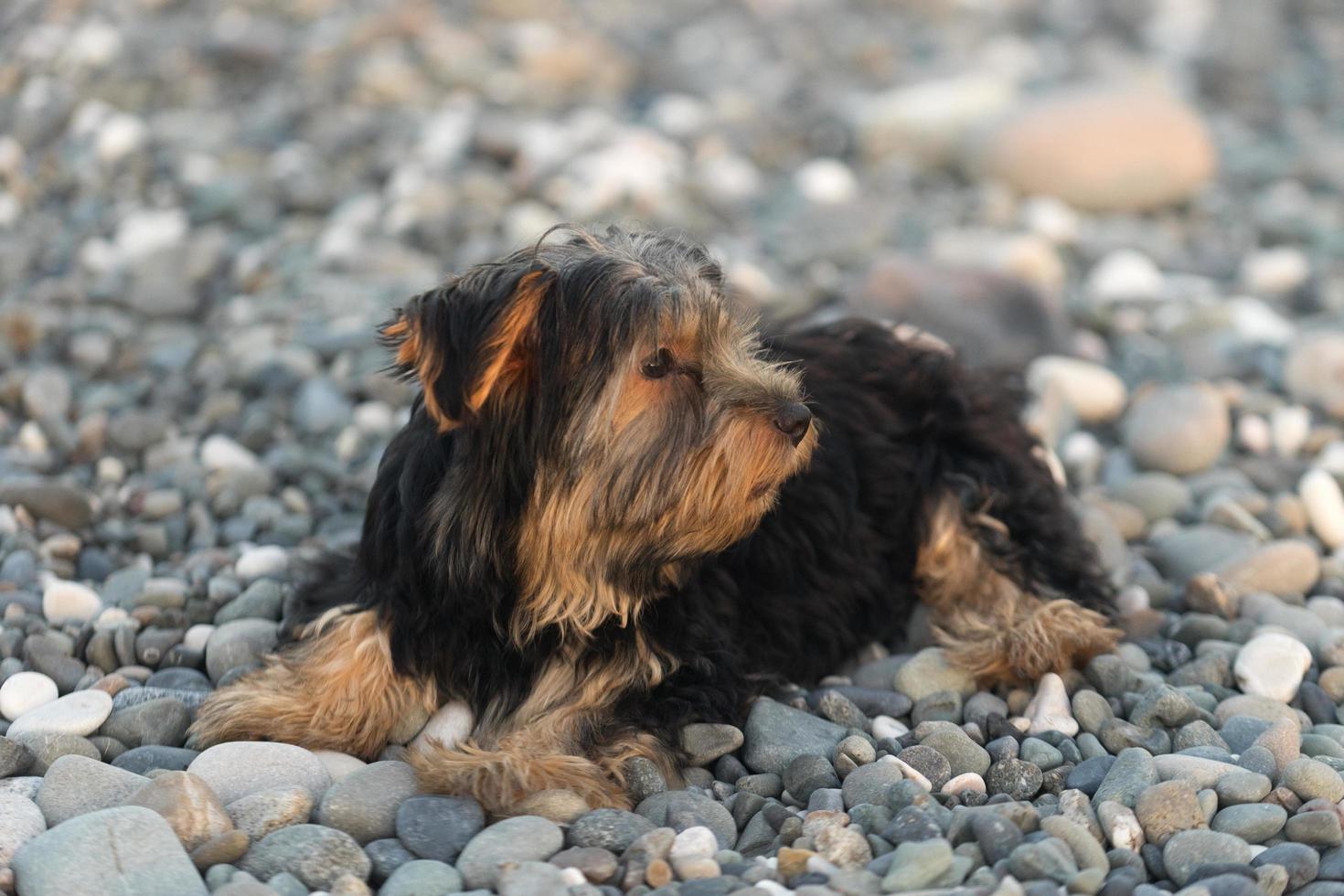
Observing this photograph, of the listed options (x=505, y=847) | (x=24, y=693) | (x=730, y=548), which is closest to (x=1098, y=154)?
(x=730, y=548)

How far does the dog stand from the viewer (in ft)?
13.8

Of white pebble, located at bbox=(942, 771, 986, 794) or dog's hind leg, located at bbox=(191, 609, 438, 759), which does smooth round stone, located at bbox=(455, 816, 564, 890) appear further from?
white pebble, located at bbox=(942, 771, 986, 794)

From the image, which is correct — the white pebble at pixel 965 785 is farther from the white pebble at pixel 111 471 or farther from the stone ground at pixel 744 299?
the white pebble at pixel 111 471

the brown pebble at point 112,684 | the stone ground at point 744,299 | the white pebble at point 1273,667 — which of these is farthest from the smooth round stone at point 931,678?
the brown pebble at point 112,684

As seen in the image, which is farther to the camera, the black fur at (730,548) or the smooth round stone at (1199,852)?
the black fur at (730,548)

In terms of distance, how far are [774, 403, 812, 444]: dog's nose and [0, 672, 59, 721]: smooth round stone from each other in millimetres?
2655

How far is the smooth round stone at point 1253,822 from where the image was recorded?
4.19 metres

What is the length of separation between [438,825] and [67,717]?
1410 millimetres

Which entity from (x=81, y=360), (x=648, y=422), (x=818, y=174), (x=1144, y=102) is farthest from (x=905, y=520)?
(x=1144, y=102)

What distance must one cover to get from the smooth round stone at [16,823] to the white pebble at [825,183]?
7867 mm

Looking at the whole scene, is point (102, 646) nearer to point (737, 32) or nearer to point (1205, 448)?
point (1205, 448)

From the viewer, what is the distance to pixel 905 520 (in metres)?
5.75

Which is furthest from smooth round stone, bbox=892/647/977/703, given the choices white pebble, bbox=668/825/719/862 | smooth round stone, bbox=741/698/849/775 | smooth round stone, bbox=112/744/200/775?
smooth round stone, bbox=112/744/200/775

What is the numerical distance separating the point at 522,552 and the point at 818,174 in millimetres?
7607
